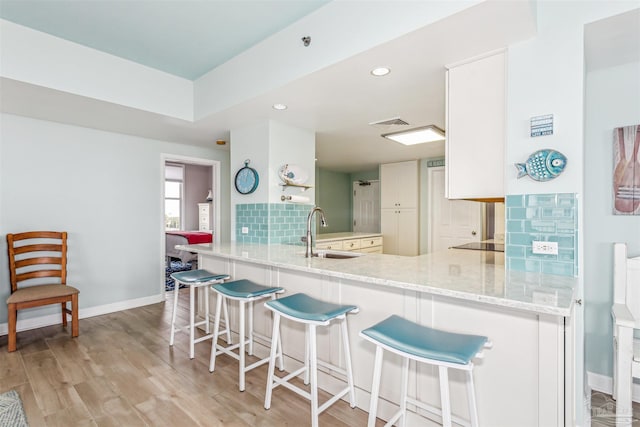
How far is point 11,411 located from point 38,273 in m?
1.71

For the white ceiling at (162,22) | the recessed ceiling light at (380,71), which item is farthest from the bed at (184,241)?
the recessed ceiling light at (380,71)

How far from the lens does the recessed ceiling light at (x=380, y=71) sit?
209 cm

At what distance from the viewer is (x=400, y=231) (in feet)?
19.2

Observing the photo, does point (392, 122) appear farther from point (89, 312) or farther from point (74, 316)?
point (89, 312)

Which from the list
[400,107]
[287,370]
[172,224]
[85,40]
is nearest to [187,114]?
[85,40]

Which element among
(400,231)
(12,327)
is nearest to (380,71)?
(12,327)

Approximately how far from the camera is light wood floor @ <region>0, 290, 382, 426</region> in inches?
72.8

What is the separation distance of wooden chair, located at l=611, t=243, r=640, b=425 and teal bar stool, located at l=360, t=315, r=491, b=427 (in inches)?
30.2

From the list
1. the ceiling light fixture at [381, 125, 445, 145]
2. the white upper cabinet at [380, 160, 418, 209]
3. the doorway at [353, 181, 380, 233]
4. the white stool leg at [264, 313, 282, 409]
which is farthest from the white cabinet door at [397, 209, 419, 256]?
the white stool leg at [264, 313, 282, 409]

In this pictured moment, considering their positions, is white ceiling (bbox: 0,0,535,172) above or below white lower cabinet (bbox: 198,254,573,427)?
above

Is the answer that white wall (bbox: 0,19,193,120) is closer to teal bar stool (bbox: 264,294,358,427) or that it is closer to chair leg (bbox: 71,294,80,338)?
chair leg (bbox: 71,294,80,338)

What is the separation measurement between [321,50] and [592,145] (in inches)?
75.7

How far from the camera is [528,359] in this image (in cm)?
138

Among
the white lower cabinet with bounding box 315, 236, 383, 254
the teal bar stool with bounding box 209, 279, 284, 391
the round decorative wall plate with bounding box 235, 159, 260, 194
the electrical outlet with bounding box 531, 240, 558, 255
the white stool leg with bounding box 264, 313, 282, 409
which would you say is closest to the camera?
the electrical outlet with bounding box 531, 240, 558, 255
